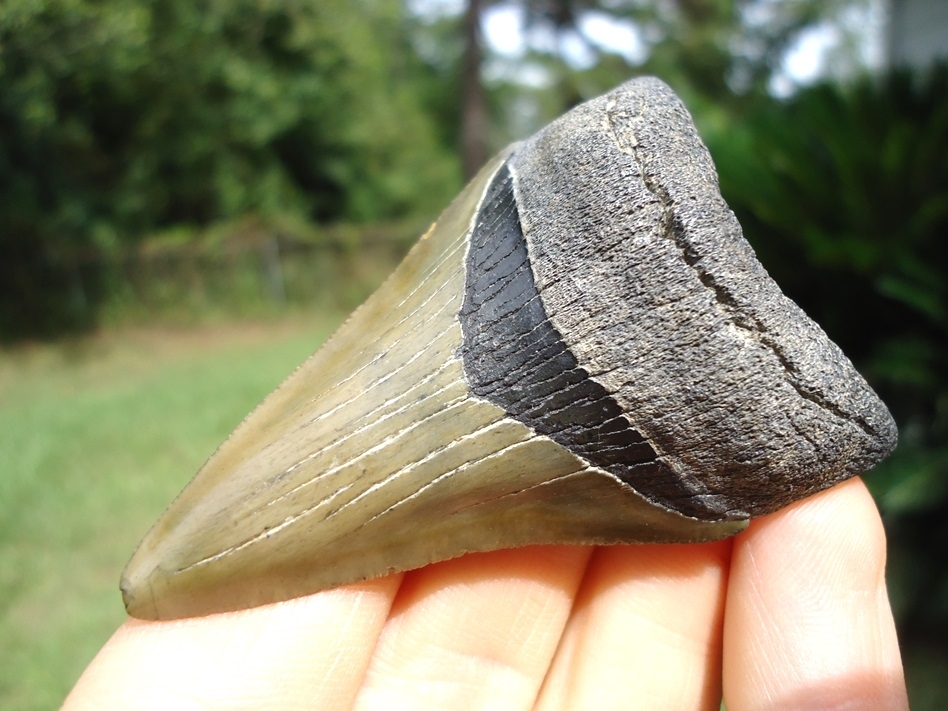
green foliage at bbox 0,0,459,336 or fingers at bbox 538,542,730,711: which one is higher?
green foliage at bbox 0,0,459,336

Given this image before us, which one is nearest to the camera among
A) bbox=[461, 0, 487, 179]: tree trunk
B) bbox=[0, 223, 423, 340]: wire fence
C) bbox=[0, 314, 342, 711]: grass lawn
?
bbox=[0, 314, 342, 711]: grass lawn

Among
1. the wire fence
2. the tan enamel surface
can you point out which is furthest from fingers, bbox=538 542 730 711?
the wire fence

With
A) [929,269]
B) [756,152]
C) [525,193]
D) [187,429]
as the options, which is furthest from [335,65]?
[525,193]

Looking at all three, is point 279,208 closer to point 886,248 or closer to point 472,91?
point 472,91

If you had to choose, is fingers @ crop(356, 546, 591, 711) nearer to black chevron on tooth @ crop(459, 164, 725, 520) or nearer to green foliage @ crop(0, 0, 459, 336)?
black chevron on tooth @ crop(459, 164, 725, 520)

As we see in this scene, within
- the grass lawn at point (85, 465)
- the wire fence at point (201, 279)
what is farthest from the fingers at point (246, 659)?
the wire fence at point (201, 279)

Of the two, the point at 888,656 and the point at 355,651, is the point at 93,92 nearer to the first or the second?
the point at 355,651

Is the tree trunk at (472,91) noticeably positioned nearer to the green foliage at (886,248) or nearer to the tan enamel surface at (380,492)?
the green foliage at (886,248)

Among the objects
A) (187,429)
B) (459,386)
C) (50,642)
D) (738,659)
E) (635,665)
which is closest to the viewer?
(459,386)
